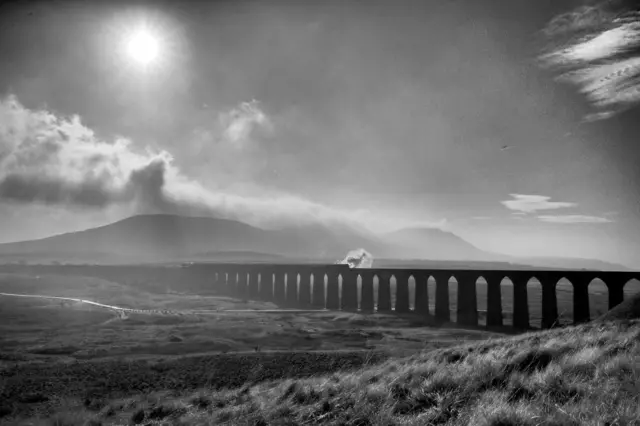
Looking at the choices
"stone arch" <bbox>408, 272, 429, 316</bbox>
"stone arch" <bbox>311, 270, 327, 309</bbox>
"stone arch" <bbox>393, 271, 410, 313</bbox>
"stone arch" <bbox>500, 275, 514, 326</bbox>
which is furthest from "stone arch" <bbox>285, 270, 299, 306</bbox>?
"stone arch" <bbox>500, 275, 514, 326</bbox>

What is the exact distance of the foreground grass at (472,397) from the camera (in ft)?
19.1

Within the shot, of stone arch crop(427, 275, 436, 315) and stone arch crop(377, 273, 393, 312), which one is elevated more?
stone arch crop(377, 273, 393, 312)

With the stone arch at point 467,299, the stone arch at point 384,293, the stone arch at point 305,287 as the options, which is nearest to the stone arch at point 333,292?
the stone arch at point 305,287

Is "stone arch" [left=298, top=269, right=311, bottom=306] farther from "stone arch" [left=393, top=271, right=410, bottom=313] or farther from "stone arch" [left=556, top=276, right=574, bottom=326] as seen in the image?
"stone arch" [left=556, top=276, right=574, bottom=326]

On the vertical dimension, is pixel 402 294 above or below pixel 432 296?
above

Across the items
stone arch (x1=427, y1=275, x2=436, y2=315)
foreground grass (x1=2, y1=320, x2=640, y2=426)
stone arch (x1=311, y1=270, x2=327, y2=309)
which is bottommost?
stone arch (x1=427, y1=275, x2=436, y2=315)

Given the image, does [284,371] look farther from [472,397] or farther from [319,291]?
[319,291]

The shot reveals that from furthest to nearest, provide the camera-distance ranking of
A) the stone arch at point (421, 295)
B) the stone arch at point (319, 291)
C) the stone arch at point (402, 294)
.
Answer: the stone arch at point (319, 291)
the stone arch at point (402, 294)
the stone arch at point (421, 295)

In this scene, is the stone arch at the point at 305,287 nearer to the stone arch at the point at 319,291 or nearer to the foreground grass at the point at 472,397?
the stone arch at the point at 319,291

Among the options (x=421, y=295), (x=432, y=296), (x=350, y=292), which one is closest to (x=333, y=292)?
(x=350, y=292)

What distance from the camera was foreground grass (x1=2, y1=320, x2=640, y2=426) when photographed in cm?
581

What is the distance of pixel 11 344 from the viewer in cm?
3045

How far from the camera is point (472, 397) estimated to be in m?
7.01

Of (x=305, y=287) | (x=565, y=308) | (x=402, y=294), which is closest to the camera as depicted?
(x=402, y=294)
